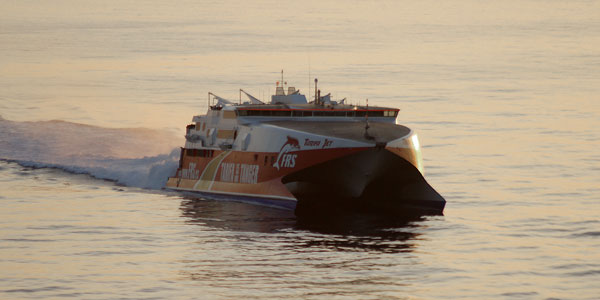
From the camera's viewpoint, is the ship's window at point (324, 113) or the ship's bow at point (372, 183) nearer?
the ship's bow at point (372, 183)

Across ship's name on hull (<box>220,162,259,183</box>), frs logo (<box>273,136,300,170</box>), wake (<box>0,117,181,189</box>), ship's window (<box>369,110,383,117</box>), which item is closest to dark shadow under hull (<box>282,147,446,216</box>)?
frs logo (<box>273,136,300,170</box>)

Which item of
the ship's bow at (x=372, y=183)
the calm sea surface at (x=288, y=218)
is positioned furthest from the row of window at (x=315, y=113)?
the calm sea surface at (x=288, y=218)

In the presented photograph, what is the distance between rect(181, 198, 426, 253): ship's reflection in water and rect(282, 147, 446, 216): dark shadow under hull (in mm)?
1381

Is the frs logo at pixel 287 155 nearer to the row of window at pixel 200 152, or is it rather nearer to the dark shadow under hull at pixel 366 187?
the dark shadow under hull at pixel 366 187

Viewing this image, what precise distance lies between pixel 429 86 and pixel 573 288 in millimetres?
115109

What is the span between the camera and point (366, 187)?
67.9m

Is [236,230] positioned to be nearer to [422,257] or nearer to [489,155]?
[422,257]

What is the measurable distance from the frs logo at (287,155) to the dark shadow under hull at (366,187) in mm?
663

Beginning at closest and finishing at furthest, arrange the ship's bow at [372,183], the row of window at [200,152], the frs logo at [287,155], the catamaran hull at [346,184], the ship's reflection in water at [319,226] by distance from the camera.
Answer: the ship's reflection in water at [319,226] < the ship's bow at [372,183] < the catamaran hull at [346,184] < the frs logo at [287,155] < the row of window at [200,152]

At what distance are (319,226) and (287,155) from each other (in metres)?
6.39

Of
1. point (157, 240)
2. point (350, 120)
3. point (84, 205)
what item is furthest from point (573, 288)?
point (84, 205)

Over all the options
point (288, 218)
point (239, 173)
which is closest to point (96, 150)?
point (239, 173)

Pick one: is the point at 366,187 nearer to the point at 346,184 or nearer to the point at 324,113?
the point at 346,184

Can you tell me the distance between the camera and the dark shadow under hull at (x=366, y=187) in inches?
2640
